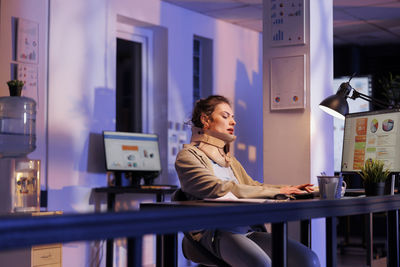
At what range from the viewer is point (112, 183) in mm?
5387

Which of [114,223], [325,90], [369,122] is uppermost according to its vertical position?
[325,90]

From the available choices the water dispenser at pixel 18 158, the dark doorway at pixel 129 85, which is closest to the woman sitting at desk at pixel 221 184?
the water dispenser at pixel 18 158

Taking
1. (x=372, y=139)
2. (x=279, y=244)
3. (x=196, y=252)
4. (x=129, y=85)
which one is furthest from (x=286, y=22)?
(x=279, y=244)

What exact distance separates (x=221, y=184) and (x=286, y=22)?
2165 mm

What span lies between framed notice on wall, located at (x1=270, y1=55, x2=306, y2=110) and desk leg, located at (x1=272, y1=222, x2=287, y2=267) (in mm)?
2833

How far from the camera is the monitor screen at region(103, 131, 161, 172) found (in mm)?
5152

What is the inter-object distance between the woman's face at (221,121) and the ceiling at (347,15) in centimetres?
304

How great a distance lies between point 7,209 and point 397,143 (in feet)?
6.80

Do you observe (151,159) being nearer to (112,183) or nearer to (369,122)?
(112,183)

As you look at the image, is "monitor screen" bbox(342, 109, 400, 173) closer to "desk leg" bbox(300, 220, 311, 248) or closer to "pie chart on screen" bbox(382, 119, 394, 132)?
"pie chart on screen" bbox(382, 119, 394, 132)

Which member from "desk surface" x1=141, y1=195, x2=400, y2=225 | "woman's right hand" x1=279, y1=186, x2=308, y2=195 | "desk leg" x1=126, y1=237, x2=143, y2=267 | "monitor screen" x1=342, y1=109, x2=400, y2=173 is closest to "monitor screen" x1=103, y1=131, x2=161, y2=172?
"monitor screen" x1=342, y1=109, x2=400, y2=173

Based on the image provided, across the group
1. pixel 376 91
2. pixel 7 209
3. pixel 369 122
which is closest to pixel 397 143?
pixel 369 122

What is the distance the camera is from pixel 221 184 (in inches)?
102

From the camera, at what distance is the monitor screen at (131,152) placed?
515cm
